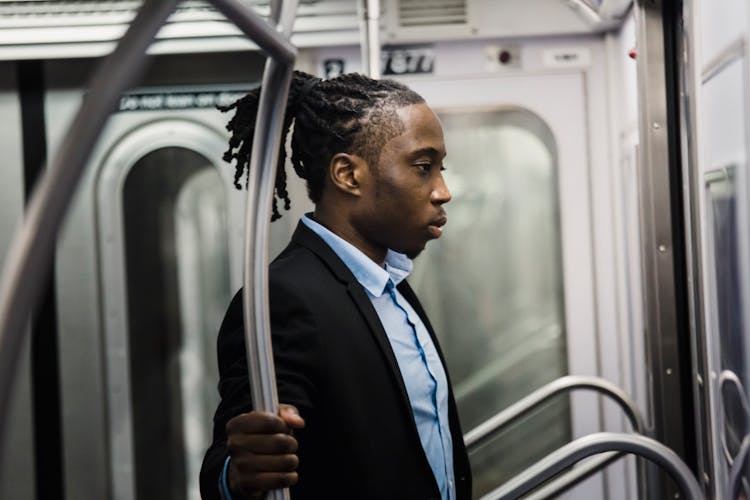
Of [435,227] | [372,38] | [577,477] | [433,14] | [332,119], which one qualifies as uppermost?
[433,14]

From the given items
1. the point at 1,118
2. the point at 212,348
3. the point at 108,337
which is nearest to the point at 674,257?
the point at 212,348

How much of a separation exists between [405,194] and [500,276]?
6.06ft

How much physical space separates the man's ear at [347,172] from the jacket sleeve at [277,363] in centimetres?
24

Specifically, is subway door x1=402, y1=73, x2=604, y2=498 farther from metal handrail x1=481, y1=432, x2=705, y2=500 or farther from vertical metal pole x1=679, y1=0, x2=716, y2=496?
metal handrail x1=481, y1=432, x2=705, y2=500

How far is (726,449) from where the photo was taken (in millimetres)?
1960

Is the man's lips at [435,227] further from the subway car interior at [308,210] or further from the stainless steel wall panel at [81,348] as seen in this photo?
the stainless steel wall panel at [81,348]

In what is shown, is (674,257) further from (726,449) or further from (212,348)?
(212,348)

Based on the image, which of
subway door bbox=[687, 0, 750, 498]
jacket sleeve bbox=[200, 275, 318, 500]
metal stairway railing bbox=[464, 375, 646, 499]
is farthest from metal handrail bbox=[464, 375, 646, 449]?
jacket sleeve bbox=[200, 275, 318, 500]

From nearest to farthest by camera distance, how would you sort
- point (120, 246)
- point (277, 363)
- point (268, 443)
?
point (268, 443) < point (277, 363) < point (120, 246)

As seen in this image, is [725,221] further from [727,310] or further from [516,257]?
[516,257]

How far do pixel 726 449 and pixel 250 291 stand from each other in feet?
4.20

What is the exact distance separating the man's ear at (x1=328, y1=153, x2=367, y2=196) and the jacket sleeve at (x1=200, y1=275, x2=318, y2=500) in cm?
24

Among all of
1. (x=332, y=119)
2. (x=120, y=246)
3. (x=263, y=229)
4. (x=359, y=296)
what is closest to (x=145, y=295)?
(x=120, y=246)

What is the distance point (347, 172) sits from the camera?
165 cm
